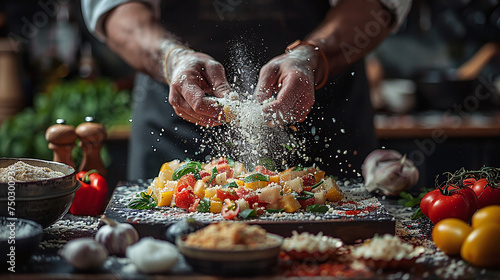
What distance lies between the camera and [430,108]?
413 cm

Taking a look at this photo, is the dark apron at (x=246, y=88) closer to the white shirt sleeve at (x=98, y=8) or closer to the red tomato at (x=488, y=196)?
the white shirt sleeve at (x=98, y=8)

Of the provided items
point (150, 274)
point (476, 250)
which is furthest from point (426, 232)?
point (150, 274)

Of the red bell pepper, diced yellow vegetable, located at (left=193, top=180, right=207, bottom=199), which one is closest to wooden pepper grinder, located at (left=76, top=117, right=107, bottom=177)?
the red bell pepper

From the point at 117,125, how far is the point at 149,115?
1.13 m

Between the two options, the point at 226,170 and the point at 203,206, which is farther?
the point at 226,170

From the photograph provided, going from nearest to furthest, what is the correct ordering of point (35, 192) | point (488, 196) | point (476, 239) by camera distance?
point (476, 239)
point (35, 192)
point (488, 196)

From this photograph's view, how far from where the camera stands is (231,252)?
1.23 metres

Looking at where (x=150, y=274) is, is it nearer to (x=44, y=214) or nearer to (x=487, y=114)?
(x=44, y=214)

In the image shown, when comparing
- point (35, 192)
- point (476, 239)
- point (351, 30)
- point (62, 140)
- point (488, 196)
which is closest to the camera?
point (476, 239)

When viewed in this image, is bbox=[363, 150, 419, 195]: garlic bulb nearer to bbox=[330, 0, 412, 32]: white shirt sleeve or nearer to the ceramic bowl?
bbox=[330, 0, 412, 32]: white shirt sleeve

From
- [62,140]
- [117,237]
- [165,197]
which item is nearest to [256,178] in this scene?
[165,197]

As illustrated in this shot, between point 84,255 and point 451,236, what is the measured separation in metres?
0.86

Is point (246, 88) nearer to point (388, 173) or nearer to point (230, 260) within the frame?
point (388, 173)

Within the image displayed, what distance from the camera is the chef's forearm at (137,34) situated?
7.88 feet
